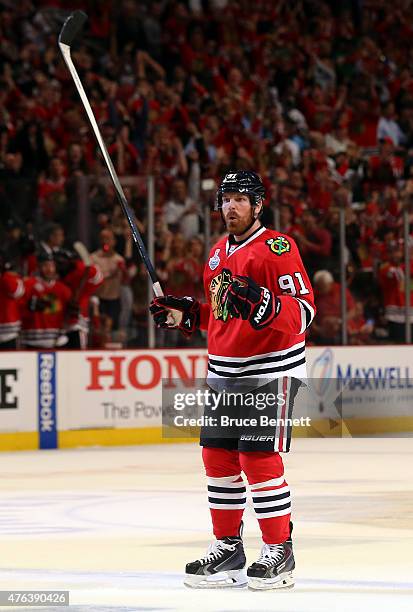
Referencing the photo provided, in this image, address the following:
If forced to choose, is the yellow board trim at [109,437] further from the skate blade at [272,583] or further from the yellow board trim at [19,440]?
the skate blade at [272,583]

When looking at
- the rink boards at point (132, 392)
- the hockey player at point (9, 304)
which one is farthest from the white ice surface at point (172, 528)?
the hockey player at point (9, 304)

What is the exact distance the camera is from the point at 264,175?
14930 mm

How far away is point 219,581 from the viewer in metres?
5.28

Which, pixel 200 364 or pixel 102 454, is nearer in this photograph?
pixel 102 454

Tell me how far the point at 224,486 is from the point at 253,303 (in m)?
0.78

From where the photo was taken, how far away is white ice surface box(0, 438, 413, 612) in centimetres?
509

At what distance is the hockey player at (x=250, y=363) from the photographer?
5199 millimetres

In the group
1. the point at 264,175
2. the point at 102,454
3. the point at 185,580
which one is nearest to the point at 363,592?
the point at 185,580

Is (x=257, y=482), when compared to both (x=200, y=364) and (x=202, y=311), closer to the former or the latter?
(x=202, y=311)

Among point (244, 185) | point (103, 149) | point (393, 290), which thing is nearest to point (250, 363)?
point (244, 185)

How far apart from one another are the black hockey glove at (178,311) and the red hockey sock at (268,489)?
63 centimetres

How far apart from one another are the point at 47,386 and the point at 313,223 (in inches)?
109

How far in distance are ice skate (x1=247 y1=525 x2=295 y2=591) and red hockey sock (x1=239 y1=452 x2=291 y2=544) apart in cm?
4

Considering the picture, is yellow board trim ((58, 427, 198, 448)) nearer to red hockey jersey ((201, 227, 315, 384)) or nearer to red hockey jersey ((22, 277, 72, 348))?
red hockey jersey ((22, 277, 72, 348))
